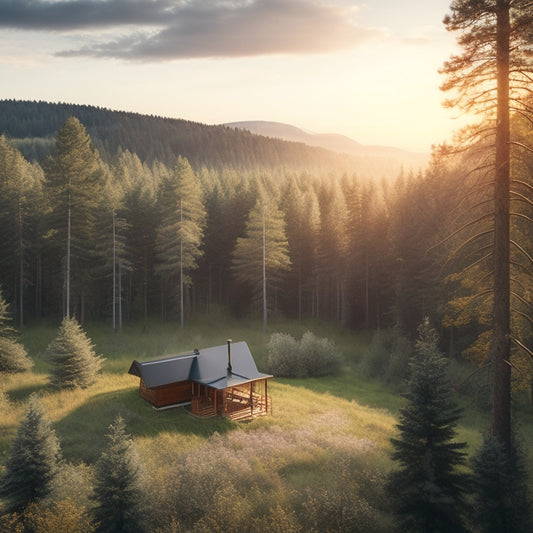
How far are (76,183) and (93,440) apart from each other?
2736 centimetres

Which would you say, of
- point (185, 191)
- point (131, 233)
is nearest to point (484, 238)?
point (185, 191)

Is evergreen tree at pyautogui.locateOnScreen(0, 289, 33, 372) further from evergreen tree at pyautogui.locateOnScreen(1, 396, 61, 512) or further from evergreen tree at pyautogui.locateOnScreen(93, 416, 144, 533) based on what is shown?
evergreen tree at pyautogui.locateOnScreen(93, 416, 144, 533)

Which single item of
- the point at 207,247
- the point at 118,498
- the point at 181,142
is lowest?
the point at 118,498

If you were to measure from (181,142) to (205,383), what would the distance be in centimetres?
14771

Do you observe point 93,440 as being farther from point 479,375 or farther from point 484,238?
point 479,375

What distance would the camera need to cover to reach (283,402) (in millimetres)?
28156

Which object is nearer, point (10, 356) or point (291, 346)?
point (10, 356)

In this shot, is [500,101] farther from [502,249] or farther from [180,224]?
[180,224]

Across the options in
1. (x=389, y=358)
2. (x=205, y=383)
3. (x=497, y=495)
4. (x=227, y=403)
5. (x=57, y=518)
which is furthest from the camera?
(x=389, y=358)

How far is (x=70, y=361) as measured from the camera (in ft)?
90.8

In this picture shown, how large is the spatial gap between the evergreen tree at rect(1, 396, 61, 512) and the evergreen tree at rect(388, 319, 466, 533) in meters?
10.6

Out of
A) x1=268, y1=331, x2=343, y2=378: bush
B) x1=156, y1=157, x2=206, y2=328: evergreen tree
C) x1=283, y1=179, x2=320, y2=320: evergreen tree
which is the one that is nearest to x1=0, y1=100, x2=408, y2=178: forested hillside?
x1=283, y1=179, x2=320, y2=320: evergreen tree

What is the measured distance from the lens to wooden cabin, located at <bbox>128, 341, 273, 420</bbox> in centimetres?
2523

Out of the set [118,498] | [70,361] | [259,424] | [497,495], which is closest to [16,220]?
[70,361]
